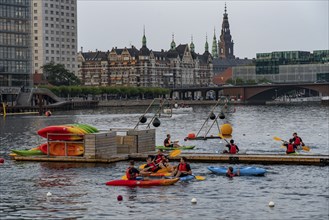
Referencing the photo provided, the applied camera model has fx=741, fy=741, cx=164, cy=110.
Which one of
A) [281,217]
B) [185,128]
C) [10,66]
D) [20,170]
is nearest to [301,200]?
[281,217]

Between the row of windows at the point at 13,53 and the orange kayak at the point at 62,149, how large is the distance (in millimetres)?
127389

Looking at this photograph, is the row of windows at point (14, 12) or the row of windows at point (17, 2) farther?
the row of windows at point (17, 2)

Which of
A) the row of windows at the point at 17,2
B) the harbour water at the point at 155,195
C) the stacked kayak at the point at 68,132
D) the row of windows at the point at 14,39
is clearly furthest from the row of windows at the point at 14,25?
the stacked kayak at the point at 68,132

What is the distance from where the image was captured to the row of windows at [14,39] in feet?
611

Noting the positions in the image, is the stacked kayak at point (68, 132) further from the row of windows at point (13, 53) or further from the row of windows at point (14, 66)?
the row of windows at point (13, 53)

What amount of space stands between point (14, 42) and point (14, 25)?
170 inches

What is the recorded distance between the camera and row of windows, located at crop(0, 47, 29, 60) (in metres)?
186

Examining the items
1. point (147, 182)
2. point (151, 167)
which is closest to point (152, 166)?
point (151, 167)

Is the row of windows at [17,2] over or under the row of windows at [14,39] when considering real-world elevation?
over

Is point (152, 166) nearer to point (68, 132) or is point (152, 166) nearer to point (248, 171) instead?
point (248, 171)

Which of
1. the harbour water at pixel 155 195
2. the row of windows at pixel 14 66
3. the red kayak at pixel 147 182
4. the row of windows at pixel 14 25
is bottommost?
the harbour water at pixel 155 195

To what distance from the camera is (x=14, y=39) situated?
621 ft

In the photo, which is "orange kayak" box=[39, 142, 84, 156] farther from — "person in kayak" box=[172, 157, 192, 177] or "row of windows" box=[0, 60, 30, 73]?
"row of windows" box=[0, 60, 30, 73]

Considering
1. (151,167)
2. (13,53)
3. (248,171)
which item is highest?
(13,53)
